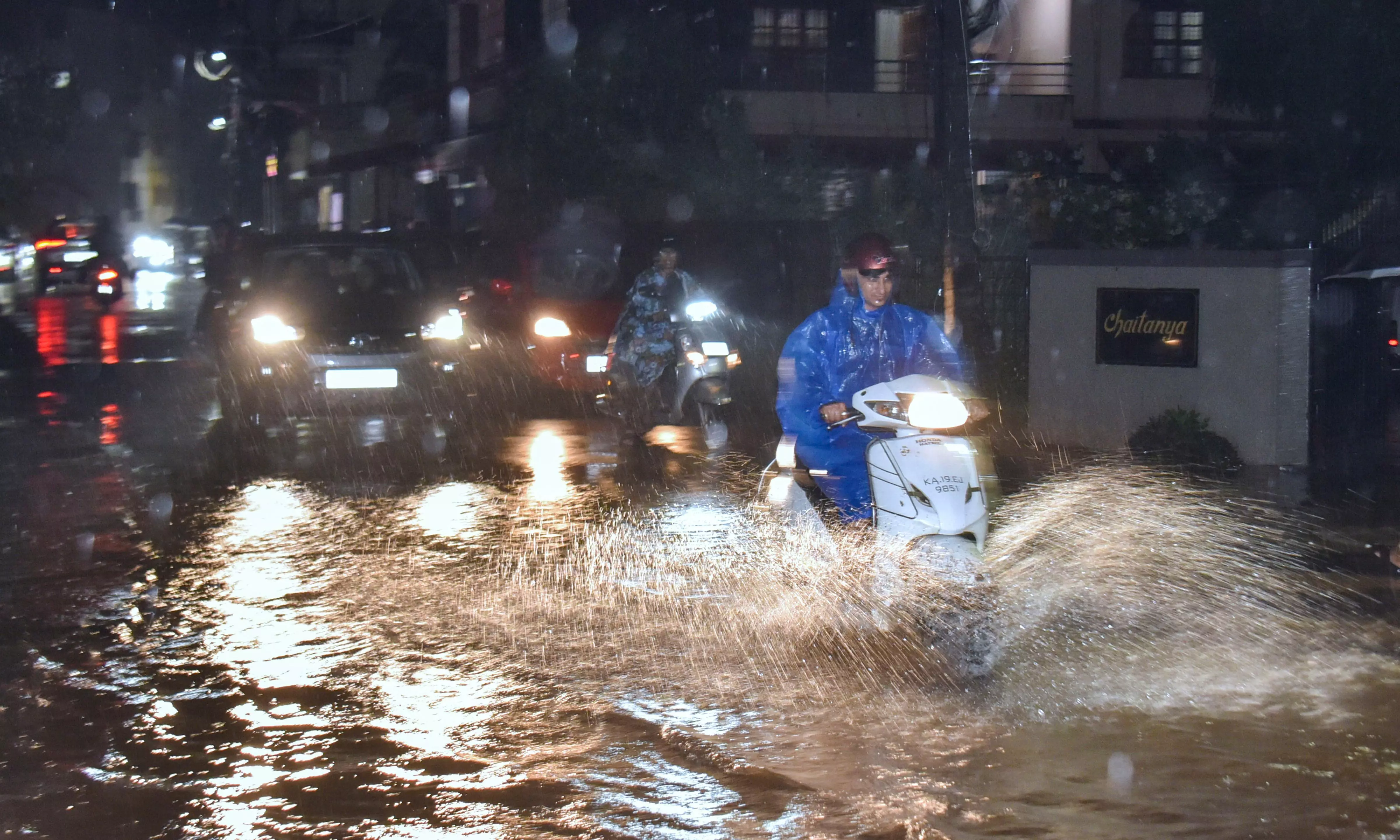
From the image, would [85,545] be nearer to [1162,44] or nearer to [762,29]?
[762,29]

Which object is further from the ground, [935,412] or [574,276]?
[574,276]

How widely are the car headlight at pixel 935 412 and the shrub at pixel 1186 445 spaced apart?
6.47 metres

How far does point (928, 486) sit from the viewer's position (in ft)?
18.2

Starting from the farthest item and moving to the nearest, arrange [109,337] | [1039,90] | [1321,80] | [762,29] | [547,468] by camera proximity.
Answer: [762,29]
[1039,90]
[109,337]
[1321,80]
[547,468]

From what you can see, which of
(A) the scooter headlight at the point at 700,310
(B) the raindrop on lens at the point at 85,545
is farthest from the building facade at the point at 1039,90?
(B) the raindrop on lens at the point at 85,545

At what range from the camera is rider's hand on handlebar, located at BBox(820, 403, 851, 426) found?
575cm

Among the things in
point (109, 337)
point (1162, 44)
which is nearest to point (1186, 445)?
point (109, 337)

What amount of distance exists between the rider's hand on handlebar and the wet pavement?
52 cm

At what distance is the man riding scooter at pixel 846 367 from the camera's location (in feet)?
19.6

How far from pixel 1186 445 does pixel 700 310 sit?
4249mm

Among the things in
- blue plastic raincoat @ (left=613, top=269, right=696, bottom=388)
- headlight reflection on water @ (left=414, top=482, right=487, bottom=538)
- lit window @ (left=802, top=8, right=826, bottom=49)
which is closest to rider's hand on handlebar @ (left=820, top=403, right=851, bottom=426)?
headlight reflection on water @ (left=414, top=482, right=487, bottom=538)

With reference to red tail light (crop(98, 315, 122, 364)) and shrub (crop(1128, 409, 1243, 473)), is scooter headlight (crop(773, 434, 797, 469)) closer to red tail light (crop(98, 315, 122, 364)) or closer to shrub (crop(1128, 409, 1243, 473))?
shrub (crop(1128, 409, 1243, 473))

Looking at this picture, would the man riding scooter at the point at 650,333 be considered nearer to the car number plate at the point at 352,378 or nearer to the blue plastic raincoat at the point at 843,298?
the car number plate at the point at 352,378

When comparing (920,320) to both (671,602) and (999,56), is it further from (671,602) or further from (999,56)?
(999,56)
